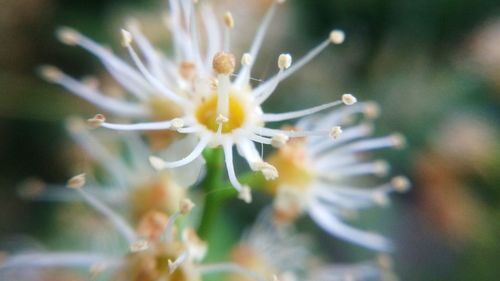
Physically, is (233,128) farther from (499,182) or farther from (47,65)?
(499,182)

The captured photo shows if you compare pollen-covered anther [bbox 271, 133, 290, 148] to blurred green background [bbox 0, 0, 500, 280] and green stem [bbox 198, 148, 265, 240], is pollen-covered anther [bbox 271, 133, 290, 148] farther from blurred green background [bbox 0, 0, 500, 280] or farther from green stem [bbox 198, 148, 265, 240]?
blurred green background [bbox 0, 0, 500, 280]

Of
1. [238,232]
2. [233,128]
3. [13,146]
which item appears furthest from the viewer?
[13,146]

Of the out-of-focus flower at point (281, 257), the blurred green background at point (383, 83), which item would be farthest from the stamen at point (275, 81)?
the blurred green background at point (383, 83)

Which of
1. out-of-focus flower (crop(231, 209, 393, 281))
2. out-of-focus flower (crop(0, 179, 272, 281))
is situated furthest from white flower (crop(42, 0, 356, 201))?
out-of-focus flower (crop(231, 209, 393, 281))

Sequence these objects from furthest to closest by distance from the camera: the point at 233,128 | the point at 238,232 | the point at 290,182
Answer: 1. the point at 238,232
2. the point at 290,182
3. the point at 233,128

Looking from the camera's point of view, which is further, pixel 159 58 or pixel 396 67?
pixel 396 67

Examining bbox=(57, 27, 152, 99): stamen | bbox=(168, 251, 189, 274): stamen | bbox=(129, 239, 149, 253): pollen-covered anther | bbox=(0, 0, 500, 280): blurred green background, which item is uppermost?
bbox=(0, 0, 500, 280): blurred green background

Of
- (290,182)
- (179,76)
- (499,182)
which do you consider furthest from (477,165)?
(179,76)

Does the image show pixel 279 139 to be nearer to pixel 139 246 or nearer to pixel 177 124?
pixel 177 124
